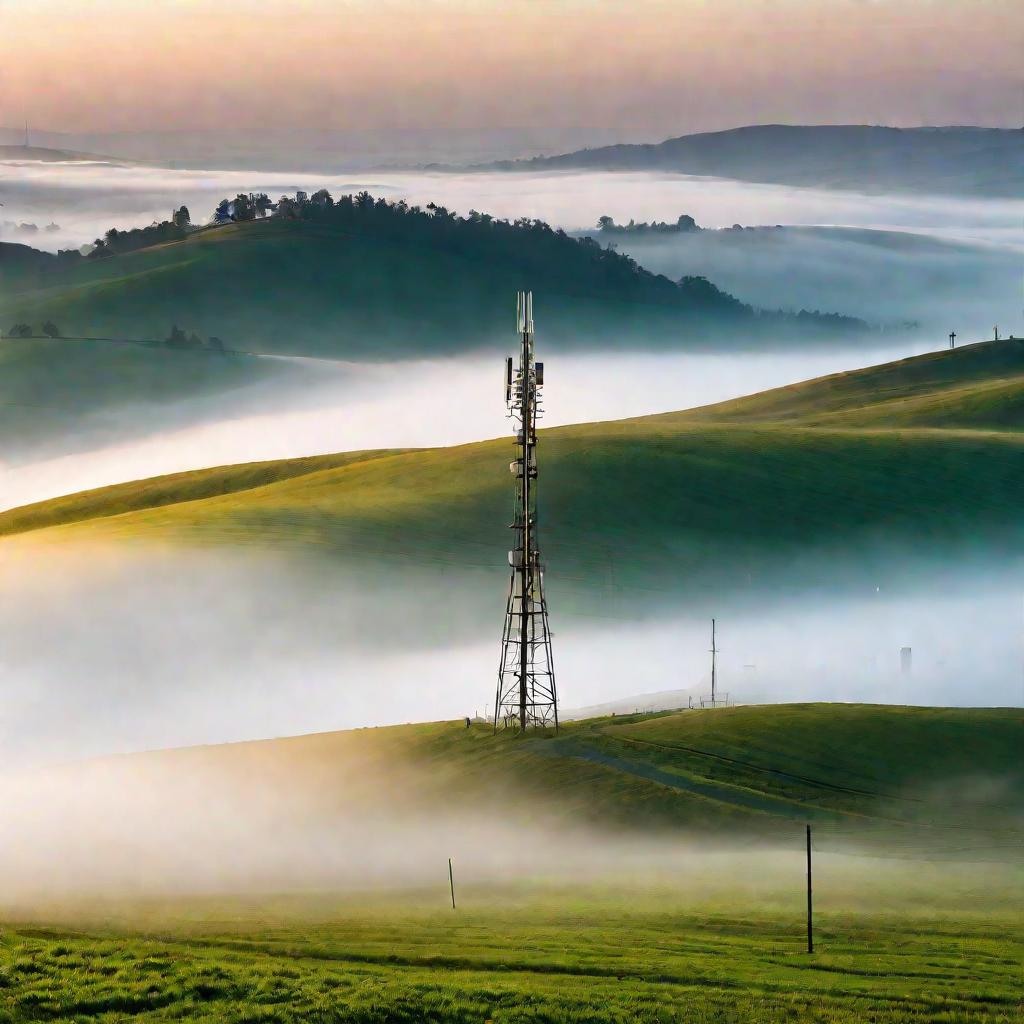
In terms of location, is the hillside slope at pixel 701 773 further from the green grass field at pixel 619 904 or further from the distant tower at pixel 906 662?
the distant tower at pixel 906 662

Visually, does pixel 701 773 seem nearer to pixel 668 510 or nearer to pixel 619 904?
pixel 619 904

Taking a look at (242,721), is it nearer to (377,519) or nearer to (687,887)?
(377,519)

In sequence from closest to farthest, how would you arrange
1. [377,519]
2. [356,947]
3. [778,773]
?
[356,947] < [778,773] < [377,519]

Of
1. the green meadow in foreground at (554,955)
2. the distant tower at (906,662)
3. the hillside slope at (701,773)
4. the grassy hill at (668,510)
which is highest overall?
the grassy hill at (668,510)

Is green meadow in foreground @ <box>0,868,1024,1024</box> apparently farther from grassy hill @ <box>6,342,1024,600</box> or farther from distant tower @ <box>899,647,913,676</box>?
grassy hill @ <box>6,342,1024,600</box>

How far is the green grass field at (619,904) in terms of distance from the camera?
1594 inches

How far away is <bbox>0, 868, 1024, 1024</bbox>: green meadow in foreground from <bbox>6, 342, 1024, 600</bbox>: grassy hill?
89273 millimetres

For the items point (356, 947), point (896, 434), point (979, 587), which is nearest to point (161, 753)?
point (356, 947)

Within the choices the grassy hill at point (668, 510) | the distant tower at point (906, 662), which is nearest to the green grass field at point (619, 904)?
the distant tower at point (906, 662)

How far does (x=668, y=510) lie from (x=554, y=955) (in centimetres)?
11410

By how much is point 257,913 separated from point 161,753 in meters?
35.3

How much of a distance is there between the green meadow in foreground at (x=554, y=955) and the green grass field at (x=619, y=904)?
109 millimetres

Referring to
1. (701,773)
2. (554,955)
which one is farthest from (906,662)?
(554,955)

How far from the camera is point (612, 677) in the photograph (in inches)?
5133
